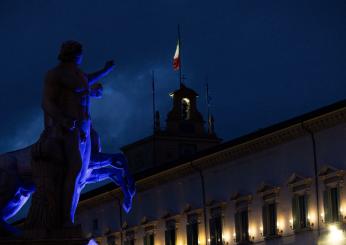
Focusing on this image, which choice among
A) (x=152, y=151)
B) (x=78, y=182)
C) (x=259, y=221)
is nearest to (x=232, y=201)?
(x=259, y=221)

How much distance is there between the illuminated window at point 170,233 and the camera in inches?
3388

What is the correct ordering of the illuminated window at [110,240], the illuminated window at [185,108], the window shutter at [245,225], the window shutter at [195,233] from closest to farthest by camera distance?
the window shutter at [245,225], the window shutter at [195,233], the illuminated window at [110,240], the illuminated window at [185,108]

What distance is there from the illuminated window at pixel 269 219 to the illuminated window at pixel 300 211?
7.33 ft

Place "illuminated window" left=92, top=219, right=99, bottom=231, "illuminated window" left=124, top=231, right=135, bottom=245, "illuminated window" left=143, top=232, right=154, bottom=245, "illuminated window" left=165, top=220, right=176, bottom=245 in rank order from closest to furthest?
"illuminated window" left=165, top=220, right=176, bottom=245 < "illuminated window" left=143, top=232, right=154, bottom=245 < "illuminated window" left=124, top=231, right=135, bottom=245 < "illuminated window" left=92, top=219, right=99, bottom=231

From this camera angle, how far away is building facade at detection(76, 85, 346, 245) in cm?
7025

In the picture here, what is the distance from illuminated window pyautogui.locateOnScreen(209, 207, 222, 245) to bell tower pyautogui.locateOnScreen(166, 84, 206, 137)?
45.3 metres

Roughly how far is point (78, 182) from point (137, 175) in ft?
229

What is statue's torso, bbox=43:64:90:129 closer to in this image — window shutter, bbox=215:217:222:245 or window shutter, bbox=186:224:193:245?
window shutter, bbox=215:217:222:245

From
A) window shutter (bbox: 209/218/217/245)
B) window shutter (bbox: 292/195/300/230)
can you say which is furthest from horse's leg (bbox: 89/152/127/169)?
window shutter (bbox: 209/218/217/245)

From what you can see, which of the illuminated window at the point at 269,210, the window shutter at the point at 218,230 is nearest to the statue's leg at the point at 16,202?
the illuminated window at the point at 269,210

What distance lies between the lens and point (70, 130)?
19.4 metres

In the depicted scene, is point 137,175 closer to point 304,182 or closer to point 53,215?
point 304,182

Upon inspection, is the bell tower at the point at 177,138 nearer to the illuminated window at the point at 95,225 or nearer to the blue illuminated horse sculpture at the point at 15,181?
the illuminated window at the point at 95,225

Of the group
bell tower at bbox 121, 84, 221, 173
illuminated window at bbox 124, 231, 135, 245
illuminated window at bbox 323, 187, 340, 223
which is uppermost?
bell tower at bbox 121, 84, 221, 173
